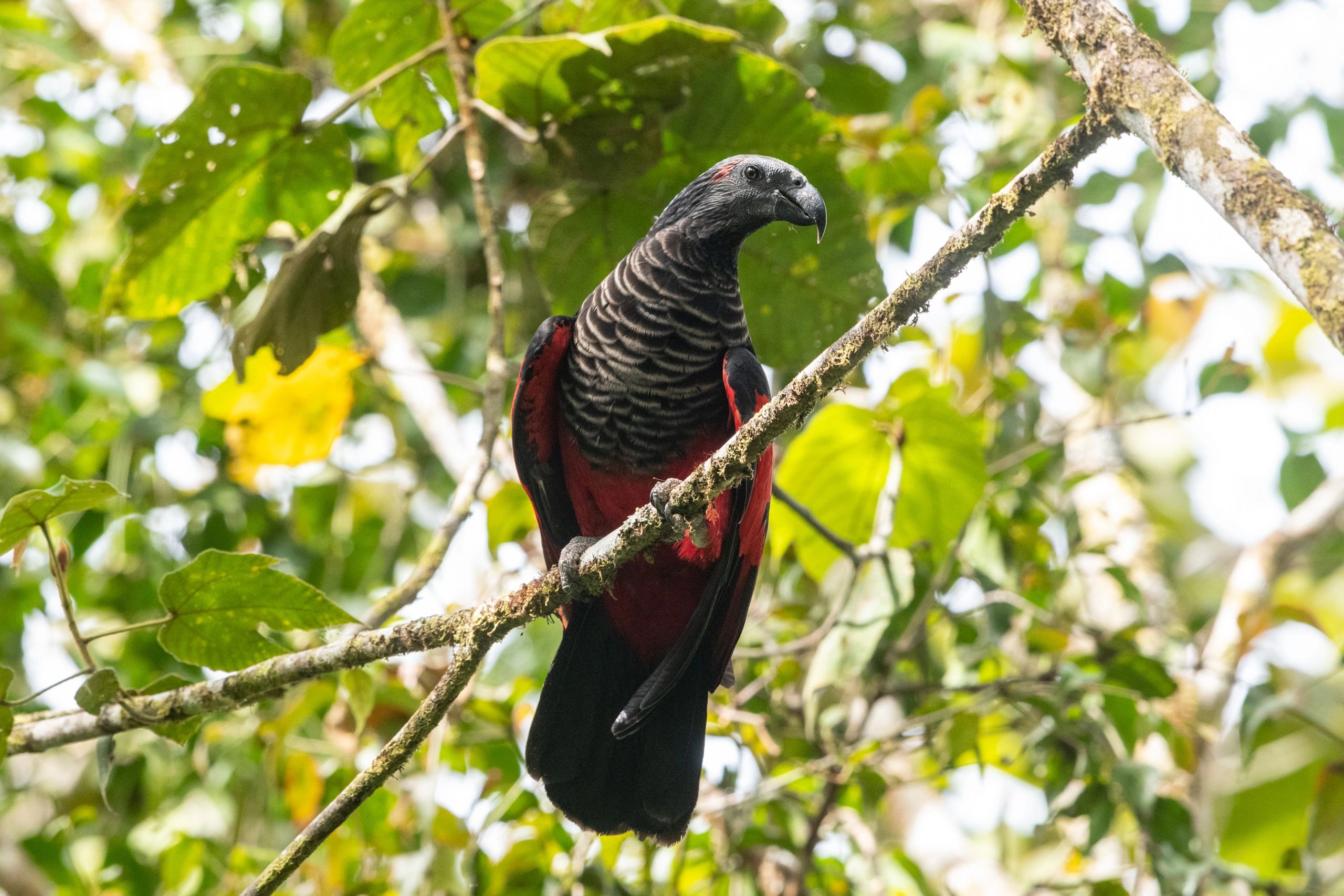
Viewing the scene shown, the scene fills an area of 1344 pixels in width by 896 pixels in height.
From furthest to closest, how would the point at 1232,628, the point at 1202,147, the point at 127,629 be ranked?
the point at 1232,628 → the point at 127,629 → the point at 1202,147

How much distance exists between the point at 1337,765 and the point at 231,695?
3.47 m

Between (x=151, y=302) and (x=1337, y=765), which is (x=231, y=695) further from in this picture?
(x=1337, y=765)

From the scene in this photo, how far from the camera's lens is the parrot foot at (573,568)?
249cm

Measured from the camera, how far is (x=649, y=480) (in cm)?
315

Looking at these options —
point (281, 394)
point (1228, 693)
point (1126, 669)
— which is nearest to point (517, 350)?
point (281, 394)

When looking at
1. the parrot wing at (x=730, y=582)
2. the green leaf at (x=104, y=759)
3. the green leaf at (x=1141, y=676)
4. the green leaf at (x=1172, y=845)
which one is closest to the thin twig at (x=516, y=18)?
the parrot wing at (x=730, y=582)

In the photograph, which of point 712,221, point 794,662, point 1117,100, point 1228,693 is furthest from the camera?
point 1228,693

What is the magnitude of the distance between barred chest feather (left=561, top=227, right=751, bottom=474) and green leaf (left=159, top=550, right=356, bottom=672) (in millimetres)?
960

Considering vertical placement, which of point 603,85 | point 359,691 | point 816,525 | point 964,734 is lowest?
point 964,734

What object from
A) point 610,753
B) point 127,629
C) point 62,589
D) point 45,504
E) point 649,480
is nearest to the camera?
point 45,504

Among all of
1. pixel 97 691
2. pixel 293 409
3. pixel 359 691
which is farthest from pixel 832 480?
pixel 97 691

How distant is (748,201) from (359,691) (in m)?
1.83

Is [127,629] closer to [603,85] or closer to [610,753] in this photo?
[610,753]

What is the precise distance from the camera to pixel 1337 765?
3.52m
